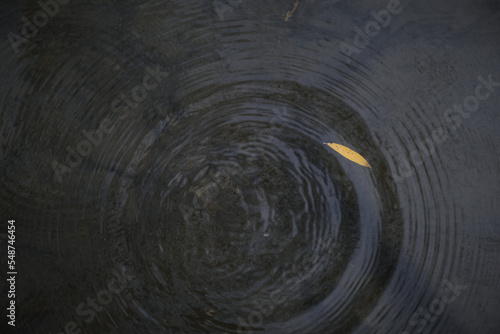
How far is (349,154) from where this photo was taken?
110cm

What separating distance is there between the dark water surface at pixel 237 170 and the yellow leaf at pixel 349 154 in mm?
14

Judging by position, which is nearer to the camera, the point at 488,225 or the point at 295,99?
the point at 488,225

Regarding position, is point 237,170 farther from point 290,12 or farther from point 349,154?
point 290,12

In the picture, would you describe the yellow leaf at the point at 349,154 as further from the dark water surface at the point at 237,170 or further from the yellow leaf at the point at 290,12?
the yellow leaf at the point at 290,12

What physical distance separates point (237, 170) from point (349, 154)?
1.04ft

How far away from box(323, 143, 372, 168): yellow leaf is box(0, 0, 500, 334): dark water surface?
0.05 ft

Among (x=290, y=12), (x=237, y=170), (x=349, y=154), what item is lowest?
(x=237, y=170)

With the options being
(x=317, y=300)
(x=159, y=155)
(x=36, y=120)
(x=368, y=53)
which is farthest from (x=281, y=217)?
(x=36, y=120)

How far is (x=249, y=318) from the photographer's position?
1.12 meters

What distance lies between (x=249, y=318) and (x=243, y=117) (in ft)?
1.88

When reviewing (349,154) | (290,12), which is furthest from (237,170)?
(290,12)

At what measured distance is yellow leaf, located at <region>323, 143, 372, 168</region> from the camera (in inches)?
42.9

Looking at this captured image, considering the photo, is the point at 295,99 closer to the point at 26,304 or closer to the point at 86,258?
the point at 86,258

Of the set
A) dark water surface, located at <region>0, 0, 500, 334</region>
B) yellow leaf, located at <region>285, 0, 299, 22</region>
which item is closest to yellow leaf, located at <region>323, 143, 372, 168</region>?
dark water surface, located at <region>0, 0, 500, 334</region>
